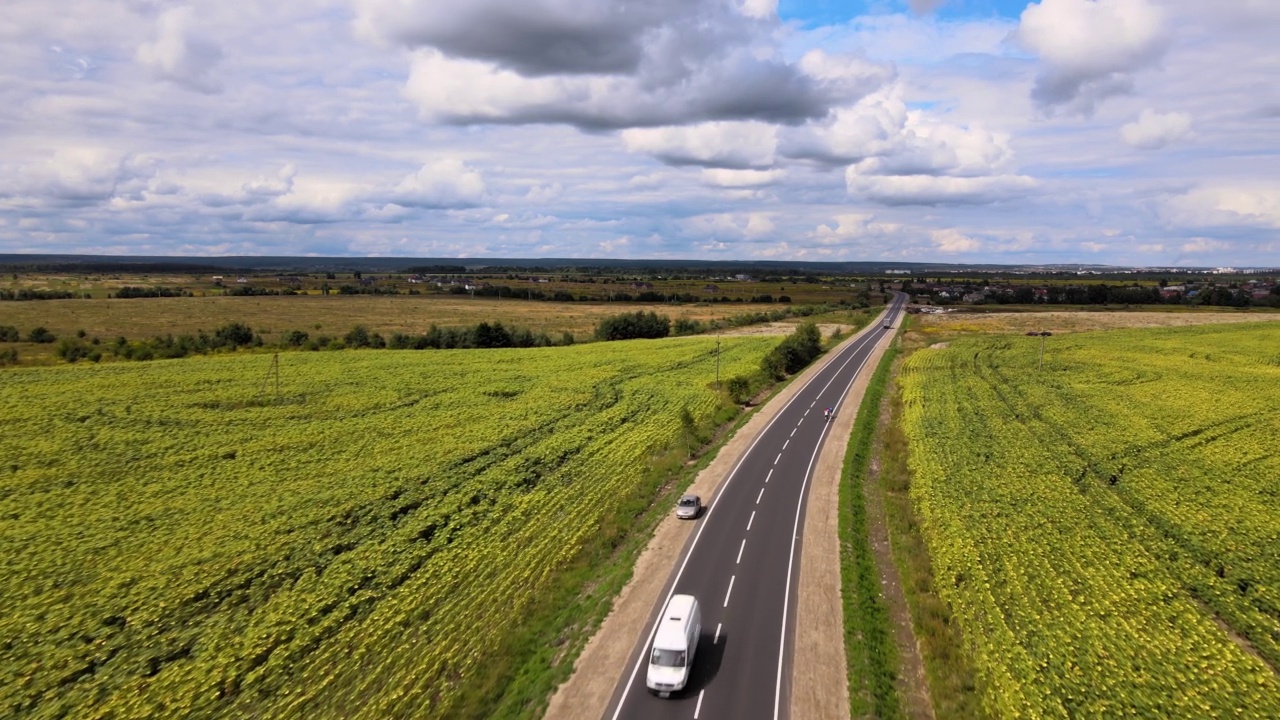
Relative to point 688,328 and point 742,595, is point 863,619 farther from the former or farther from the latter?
point 688,328

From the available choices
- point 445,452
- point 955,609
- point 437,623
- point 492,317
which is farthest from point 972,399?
point 492,317

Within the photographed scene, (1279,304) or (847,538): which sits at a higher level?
(1279,304)

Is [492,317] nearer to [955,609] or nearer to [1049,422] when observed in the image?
[1049,422]

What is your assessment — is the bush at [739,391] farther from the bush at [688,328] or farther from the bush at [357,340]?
the bush at [357,340]

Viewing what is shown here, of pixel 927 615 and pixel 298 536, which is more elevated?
pixel 298 536

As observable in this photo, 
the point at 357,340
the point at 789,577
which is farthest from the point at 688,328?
the point at 789,577

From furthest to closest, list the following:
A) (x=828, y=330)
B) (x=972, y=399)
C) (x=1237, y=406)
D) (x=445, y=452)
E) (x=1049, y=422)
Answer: (x=828, y=330) → (x=972, y=399) → (x=1237, y=406) → (x=1049, y=422) → (x=445, y=452)
